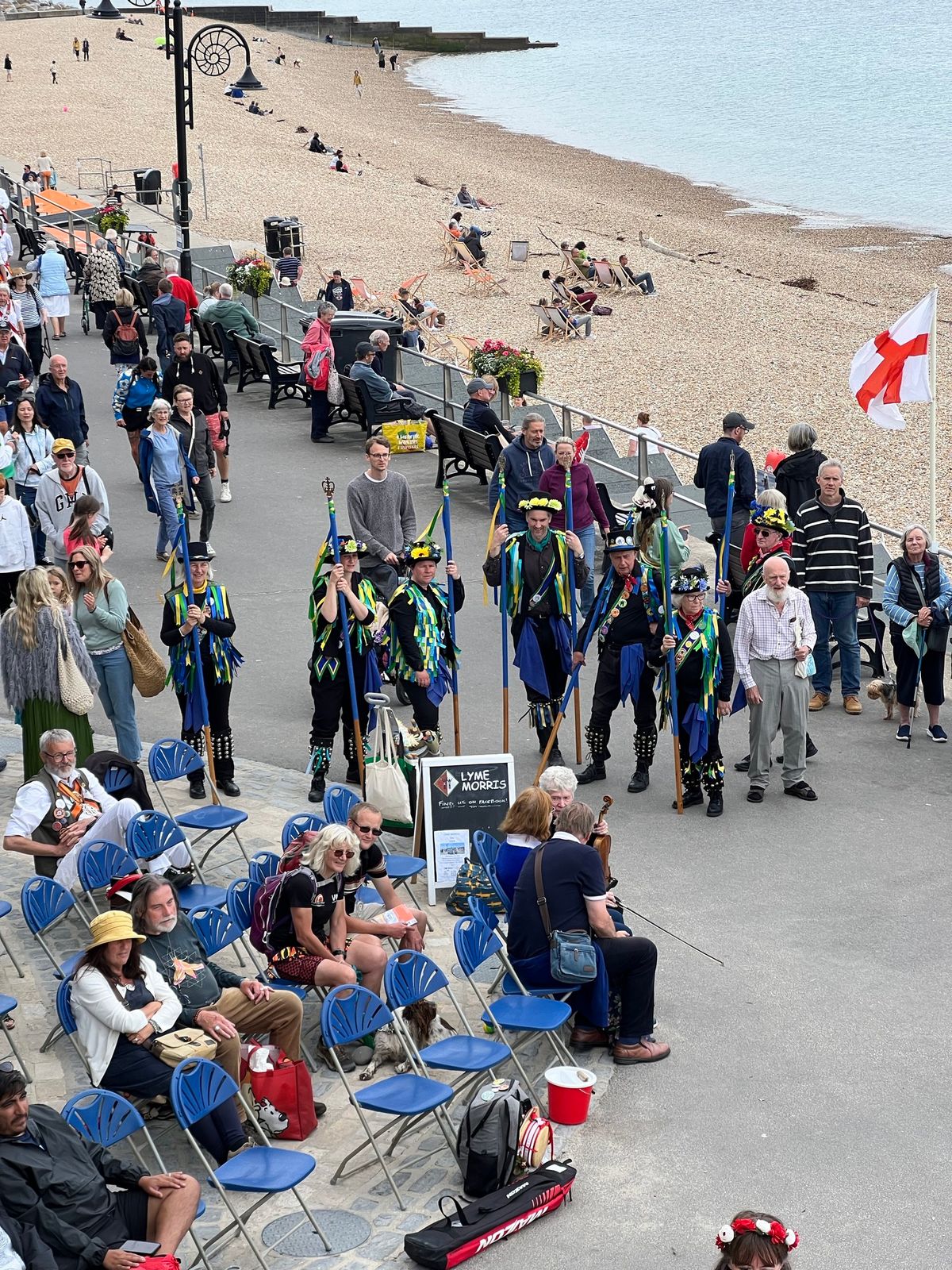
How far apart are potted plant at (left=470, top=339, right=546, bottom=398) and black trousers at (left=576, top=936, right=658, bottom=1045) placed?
11.9 meters

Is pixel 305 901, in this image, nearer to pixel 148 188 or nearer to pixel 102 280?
pixel 102 280

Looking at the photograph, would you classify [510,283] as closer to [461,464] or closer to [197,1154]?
[461,464]

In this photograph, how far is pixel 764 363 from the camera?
31594 millimetres

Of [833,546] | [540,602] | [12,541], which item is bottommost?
[540,602]

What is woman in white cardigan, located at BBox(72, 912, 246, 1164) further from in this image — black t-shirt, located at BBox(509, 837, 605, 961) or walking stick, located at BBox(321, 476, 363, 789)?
walking stick, located at BBox(321, 476, 363, 789)

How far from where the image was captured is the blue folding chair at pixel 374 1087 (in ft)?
23.7

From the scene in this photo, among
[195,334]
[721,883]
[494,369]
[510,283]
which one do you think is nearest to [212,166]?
[510,283]

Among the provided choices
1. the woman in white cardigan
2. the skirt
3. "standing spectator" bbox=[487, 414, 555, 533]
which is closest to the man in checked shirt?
"standing spectator" bbox=[487, 414, 555, 533]

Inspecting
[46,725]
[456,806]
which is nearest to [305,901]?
[456,806]

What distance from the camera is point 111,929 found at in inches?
287

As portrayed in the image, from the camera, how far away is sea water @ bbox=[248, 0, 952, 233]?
63969mm

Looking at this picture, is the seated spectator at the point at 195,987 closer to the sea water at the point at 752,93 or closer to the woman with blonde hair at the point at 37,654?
the woman with blonde hair at the point at 37,654

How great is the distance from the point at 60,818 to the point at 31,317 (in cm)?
1390

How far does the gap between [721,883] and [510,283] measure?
96.6ft
